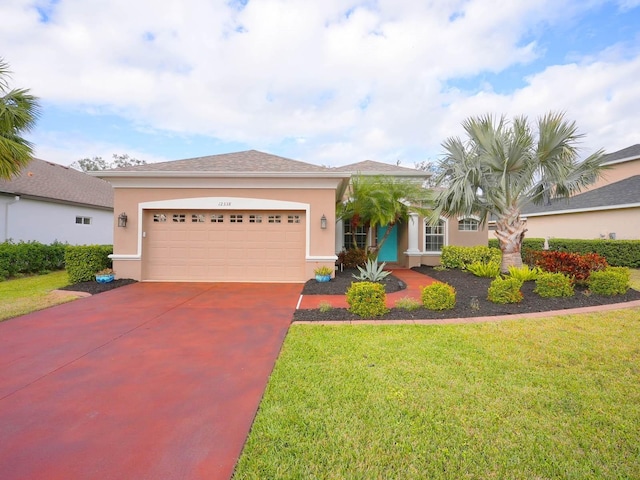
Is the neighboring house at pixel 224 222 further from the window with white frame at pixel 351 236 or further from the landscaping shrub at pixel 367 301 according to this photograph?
the window with white frame at pixel 351 236

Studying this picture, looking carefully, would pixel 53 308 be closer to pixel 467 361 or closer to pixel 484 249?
pixel 467 361

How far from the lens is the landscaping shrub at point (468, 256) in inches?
461

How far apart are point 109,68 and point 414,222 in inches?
522

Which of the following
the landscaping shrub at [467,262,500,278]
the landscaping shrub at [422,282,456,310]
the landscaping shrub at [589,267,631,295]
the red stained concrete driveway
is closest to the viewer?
the red stained concrete driveway

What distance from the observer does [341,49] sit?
10648 mm

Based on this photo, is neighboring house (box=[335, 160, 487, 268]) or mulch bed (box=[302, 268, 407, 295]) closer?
mulch bed (box=[302, 268, 407, 295])

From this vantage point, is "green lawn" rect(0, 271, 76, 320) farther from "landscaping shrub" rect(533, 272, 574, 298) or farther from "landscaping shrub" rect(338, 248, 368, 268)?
"landscaping shrub" rect(533, 272, 574, 298)

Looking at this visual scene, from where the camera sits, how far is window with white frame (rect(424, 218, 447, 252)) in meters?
13.7

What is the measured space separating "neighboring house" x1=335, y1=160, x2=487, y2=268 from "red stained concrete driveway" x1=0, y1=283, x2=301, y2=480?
8.20m

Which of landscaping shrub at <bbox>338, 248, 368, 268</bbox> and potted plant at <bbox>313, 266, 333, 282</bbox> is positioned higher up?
landscaping shrub at <bbox>338, 248, 368, 268</bbox>

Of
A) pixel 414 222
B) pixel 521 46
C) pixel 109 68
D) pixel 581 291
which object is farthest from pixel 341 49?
pixel 581 291

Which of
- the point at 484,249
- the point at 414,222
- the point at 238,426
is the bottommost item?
the point at 238,426

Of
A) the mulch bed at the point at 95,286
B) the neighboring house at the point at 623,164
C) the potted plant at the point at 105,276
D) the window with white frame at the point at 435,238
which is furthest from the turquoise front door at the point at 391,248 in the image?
the neighboring house at the point at 623,164

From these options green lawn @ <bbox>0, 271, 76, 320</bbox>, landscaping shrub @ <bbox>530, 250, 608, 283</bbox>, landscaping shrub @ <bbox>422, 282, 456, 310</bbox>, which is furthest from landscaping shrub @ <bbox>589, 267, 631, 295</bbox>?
green lawn @ <bbox>0, 271, 76, 320</bbox>
